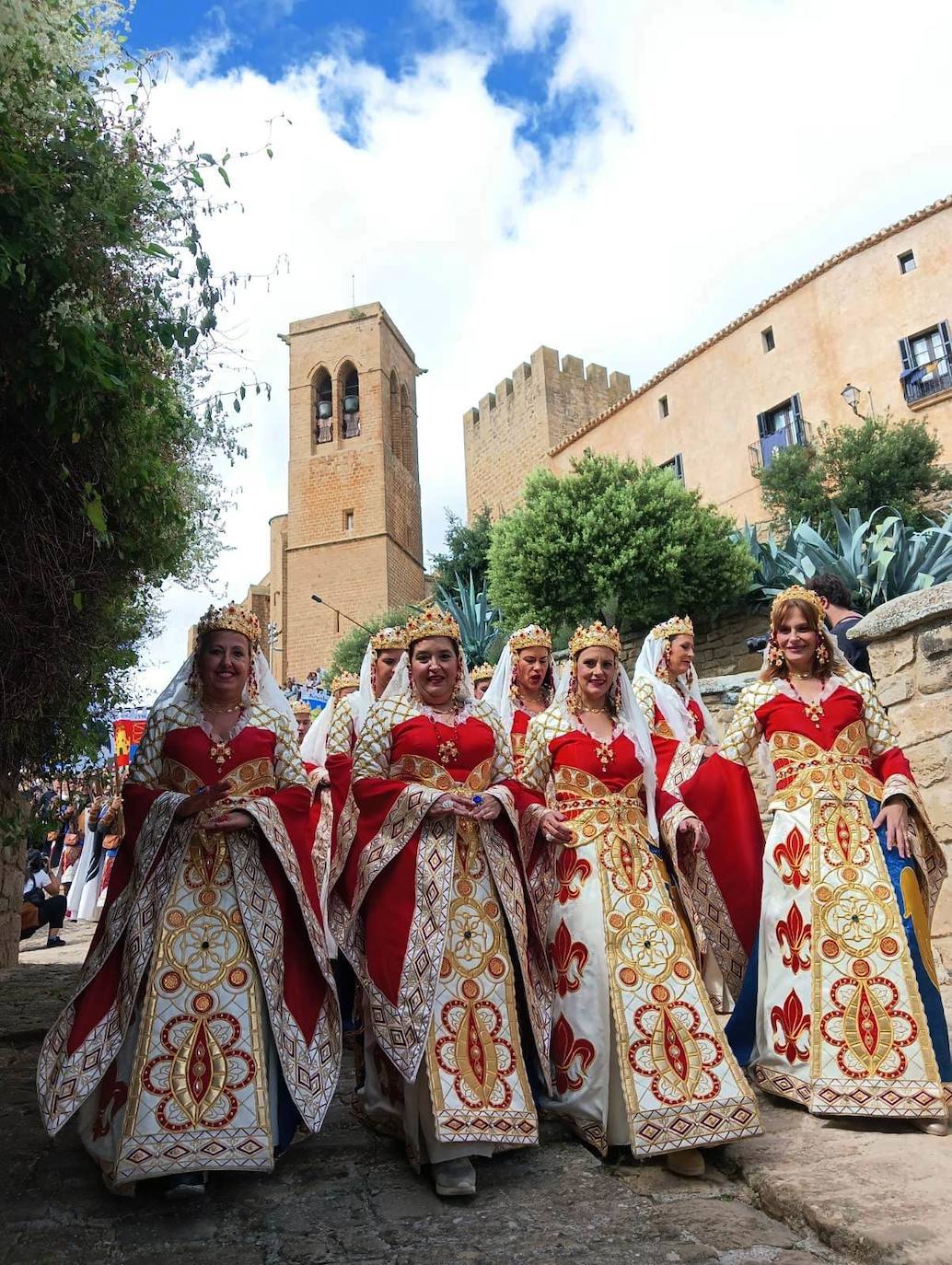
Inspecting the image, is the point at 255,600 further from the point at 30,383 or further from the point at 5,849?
the point at 30,383

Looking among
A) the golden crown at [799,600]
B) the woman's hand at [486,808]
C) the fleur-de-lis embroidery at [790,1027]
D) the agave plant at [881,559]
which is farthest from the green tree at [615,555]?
the woman's hand at [486,808]

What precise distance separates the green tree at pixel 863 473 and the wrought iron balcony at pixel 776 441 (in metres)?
1.23

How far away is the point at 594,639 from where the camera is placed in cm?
436

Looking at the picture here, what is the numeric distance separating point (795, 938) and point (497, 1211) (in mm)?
1612

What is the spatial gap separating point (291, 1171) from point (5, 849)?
198 inches

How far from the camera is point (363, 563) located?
40156 mm

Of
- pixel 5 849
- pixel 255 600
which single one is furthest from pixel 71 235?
pixel 255 600

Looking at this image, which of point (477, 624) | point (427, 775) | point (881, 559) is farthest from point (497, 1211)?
point (477, 624)

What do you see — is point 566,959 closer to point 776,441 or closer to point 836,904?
point 836,904

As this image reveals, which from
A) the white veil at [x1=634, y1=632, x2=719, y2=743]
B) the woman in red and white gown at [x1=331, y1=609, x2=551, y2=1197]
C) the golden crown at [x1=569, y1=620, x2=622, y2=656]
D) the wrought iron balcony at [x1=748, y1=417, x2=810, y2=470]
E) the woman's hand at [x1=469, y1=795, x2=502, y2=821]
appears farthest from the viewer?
the wrought iron balcony at [x1=748, y1=417, x2=810, y2=470]

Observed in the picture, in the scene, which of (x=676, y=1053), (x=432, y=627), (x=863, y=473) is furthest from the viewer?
(x=863, y=473)

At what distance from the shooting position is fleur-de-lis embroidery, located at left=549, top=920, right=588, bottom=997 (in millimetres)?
3676

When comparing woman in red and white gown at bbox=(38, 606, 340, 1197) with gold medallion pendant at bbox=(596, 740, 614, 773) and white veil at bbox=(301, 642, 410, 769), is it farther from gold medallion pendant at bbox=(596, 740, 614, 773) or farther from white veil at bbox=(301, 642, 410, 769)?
white veil at bbox=(301, 642, 410, 769)

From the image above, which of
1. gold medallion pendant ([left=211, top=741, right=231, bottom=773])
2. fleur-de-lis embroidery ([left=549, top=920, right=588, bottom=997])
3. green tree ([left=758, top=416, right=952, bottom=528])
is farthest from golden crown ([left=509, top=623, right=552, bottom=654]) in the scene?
green tree ([left=758, top=416, right=952, bottom=528])
